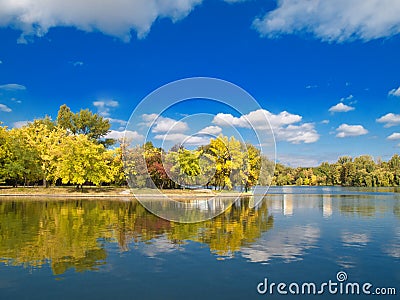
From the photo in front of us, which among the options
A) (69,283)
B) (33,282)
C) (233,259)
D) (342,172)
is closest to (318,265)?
(233,259)

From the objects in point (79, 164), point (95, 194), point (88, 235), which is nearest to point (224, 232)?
point (88, 235)

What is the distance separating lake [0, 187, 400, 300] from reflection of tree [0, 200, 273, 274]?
4cm

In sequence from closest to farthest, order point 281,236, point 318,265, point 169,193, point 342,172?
point 318,265 < point 281,236 < point 169,193 < point 342,172

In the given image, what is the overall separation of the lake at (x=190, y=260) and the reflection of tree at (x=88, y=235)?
4 cm

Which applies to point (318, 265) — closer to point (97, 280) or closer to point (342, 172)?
point (97, 280)

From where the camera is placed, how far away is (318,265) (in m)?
11.9

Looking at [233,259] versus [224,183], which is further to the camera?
[224,183]

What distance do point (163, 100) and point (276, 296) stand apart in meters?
12.1

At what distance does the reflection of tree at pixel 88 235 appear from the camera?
40.3ft

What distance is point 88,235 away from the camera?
16859 mm

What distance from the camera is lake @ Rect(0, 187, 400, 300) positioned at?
9.34 metres

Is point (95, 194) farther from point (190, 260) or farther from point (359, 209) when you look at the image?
point (190, 260)

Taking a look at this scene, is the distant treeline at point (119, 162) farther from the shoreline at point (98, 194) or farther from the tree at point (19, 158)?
the shoreline at point (98, 194)

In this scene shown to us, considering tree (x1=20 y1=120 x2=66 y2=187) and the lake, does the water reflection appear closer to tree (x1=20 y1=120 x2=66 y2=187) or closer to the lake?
the lake
